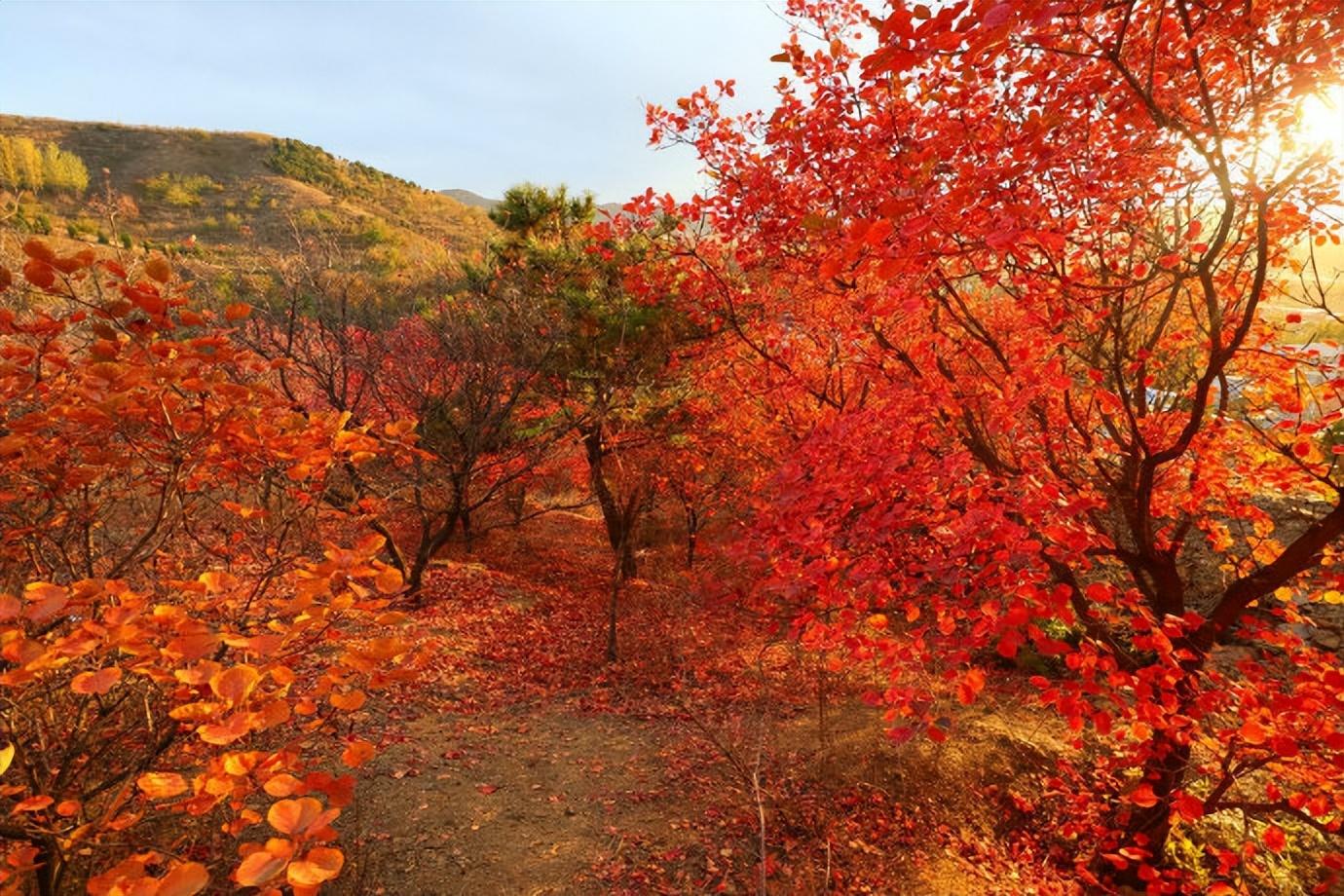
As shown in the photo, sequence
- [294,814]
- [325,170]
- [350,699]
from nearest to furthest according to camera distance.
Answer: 1. [294,814]
2. [350,699]
3. [325,170]

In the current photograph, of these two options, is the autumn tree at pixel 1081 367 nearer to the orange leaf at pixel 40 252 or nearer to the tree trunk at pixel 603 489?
the orange leaf at pixel 40 252

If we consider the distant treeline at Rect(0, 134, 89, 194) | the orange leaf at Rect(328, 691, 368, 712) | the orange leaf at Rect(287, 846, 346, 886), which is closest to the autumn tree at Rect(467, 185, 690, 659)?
the orange leaf at Rect(328, 691, 368, 712)

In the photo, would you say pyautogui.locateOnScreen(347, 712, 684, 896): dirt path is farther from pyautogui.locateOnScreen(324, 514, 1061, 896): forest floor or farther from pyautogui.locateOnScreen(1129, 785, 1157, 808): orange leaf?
pyautogui.locateOnScreen(1129, 785, 1157, 808): orange leaf

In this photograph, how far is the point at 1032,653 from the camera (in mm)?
11820

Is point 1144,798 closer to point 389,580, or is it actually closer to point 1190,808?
point 1190,808

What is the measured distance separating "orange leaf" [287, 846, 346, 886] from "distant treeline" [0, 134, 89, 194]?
224 feet

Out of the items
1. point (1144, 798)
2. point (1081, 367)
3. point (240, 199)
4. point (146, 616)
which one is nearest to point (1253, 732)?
point (1144, 798)

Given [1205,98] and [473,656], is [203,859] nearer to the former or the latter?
[473,656]

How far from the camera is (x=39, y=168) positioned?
49406 mm

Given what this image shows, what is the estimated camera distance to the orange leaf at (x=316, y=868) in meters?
1.91

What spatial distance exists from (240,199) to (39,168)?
45.2 ft

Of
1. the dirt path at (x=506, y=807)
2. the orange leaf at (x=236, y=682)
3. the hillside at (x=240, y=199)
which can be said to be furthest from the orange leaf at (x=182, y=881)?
the hillside at (x=240, y=199)

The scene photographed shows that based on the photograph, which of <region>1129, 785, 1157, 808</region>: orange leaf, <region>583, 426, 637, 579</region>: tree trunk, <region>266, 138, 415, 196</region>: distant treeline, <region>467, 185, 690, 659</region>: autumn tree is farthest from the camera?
<region>266, 138, 415, 196</region>: distant treeline

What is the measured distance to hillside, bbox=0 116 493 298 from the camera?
47.2 meters
